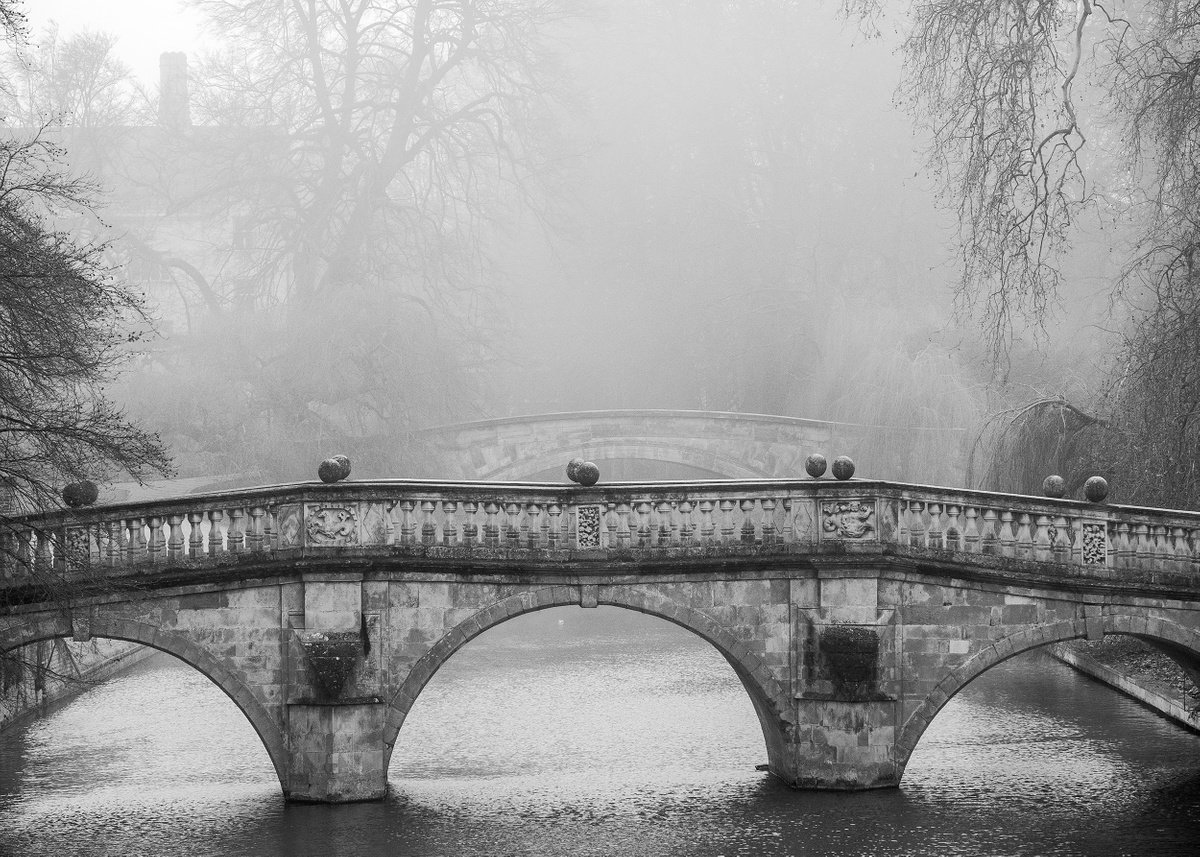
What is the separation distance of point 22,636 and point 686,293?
23151 millimetres

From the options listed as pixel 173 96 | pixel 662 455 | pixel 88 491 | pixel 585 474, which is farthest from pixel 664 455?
pixel 173 96

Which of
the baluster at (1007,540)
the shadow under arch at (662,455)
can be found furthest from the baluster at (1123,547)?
the shadow under arch at (662,455)

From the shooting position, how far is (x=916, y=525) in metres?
14.8

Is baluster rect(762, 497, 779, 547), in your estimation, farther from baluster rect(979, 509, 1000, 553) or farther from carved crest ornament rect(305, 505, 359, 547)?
carved crest ornament rect(305, 505, 359, 547)

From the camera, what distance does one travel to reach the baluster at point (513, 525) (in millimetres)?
14711

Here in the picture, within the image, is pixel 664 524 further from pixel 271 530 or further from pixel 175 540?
pixel 175 540

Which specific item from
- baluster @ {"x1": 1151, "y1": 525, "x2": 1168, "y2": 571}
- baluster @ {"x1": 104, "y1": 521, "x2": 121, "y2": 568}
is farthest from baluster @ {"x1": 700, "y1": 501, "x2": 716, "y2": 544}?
baluster @ {"x1": 104, "y1": 521, "x2": 121, "y2": 568}

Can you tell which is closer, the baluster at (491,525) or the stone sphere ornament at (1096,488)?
the baluster at (491,525)

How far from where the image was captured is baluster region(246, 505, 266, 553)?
14438mm

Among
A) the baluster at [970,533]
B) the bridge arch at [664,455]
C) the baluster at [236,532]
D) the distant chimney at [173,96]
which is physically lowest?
the baluster at [970,533]

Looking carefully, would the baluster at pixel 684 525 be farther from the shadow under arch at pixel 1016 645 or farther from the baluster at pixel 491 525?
the shadow under arch at pixel 1016 645

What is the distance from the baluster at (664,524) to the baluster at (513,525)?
1.33 meters

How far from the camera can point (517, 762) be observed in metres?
16.5

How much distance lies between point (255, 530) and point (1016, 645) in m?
7.31
